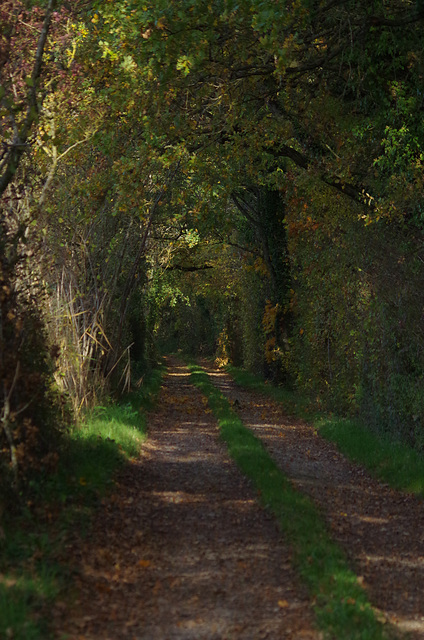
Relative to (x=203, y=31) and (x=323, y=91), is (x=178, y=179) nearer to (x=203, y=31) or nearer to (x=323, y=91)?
(x=323, y=91)

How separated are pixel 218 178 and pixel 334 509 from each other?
10853 millimetres

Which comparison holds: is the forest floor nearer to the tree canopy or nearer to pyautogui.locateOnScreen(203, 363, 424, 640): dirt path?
pyautogui.locateOnScreen(203, 363, 424, 640): dirt path

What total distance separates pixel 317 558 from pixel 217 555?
900mm

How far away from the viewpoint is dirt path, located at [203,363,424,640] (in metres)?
6.26

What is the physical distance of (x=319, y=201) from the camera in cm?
1625

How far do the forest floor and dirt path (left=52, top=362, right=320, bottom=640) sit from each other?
0.01m

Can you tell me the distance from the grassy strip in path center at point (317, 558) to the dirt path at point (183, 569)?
4.9 inches

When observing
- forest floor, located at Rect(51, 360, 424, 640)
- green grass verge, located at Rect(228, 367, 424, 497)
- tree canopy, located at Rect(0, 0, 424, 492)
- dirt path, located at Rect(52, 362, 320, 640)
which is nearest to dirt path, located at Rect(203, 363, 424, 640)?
forest floor, located at Rect(51, 360, 424, 640)

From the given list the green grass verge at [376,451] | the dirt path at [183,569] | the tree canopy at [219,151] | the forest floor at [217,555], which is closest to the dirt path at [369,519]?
the forest floor at [217,555]

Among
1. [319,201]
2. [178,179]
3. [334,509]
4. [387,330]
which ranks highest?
[178,179]

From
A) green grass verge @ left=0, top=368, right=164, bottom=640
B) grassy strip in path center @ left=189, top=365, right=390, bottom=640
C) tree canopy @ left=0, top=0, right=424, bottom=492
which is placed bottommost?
grassy strip in path center @ left=189, top=365, right=390, bottom=640

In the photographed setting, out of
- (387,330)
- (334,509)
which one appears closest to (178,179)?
(387,330)

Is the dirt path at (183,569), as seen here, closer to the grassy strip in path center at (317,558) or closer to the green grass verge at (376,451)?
the grassy strip in path center at (317,558)

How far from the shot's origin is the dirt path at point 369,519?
6.26 metres
